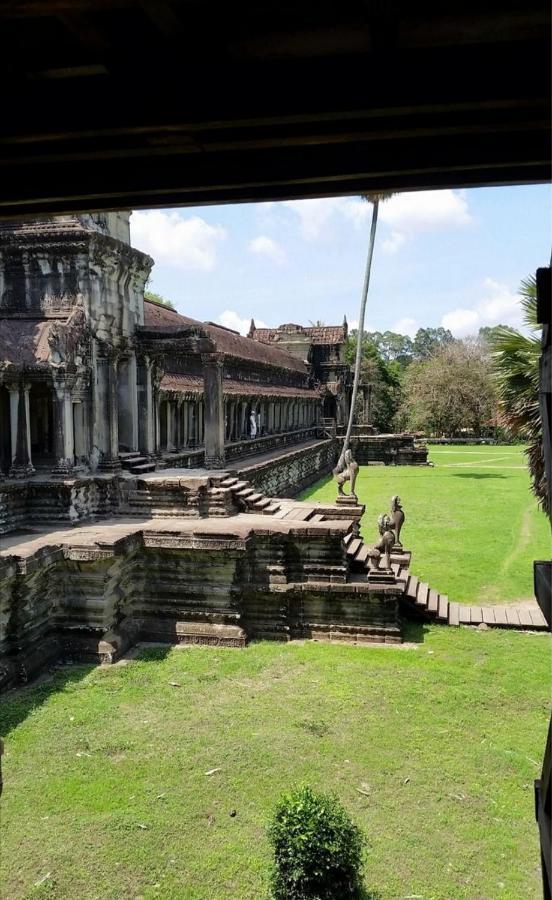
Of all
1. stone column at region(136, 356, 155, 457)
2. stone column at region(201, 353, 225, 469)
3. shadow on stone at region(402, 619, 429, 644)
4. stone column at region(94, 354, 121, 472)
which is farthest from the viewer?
stone column at region(201, 353, 225, 469)

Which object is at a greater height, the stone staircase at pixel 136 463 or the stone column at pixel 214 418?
the stone column at pixel 214 418

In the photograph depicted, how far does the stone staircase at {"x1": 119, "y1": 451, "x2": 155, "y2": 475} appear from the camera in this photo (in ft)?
46.2

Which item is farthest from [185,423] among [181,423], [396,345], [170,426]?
[396,345]

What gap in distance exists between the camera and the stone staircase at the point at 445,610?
37.6ft

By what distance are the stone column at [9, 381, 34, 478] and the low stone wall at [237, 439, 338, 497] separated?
6.83 metres

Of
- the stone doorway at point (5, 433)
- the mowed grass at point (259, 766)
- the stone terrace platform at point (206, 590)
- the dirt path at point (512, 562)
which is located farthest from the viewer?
the dirt path at point (512, 562)

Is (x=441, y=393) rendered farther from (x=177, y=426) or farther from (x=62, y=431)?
(x=62, y=431)

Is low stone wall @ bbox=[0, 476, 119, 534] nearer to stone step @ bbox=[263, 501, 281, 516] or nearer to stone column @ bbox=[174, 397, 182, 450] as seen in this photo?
stone step @ bbox=[263, 501, 281, 516]

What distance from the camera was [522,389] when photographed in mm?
11133

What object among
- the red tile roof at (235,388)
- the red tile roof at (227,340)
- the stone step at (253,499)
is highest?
the red tile roof at (227,340)

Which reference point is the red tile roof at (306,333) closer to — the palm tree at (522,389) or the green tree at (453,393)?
the green tree at (453,393)

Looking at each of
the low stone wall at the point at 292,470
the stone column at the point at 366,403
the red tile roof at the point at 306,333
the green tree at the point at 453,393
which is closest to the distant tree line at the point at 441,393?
the green tree at the point at 453,393

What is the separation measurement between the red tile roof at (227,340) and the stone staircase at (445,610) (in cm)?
604

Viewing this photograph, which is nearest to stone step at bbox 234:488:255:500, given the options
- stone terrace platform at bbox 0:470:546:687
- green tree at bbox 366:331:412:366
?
stone terrace platform at bbox 0:470:546:687
